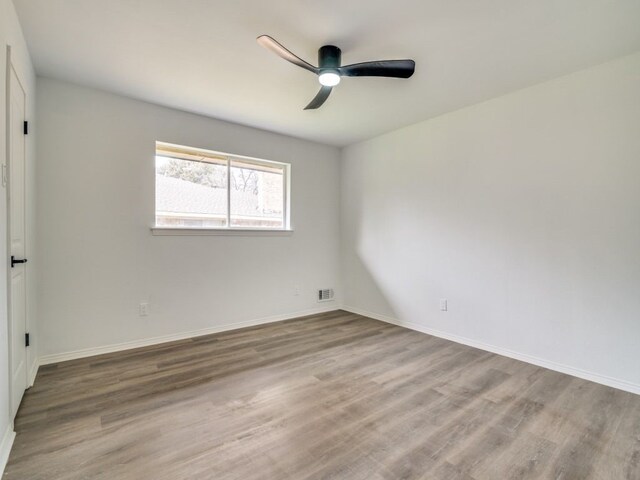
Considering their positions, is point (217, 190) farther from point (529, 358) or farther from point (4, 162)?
point (529, 358)

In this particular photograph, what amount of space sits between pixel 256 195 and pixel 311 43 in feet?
7.23

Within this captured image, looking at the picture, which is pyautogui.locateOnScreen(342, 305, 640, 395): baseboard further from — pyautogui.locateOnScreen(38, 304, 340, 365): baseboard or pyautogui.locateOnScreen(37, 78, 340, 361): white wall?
pyautogui.locateOnScreen(37, 78, 340, 361): white wall

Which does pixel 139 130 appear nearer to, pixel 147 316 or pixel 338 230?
pixel 147 316

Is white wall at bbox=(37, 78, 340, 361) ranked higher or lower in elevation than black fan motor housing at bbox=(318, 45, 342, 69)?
lower

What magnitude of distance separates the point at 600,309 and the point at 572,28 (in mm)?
2057

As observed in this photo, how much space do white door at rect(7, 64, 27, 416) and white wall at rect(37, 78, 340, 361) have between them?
0.59 m

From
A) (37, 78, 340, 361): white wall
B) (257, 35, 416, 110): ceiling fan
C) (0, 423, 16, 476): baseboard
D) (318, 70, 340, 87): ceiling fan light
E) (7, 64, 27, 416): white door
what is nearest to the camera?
(0, 423, 16, 476): baseboard

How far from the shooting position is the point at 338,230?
4.89 meters

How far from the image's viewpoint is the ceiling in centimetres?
189

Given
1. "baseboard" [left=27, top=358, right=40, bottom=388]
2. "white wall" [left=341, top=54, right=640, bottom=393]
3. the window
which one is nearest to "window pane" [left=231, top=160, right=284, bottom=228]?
the window

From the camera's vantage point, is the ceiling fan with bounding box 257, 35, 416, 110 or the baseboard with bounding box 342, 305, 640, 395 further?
the baseboard with bounding box 342, 305, 640, 395

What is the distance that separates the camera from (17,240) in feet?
6.59

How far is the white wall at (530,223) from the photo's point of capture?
2.40 metres

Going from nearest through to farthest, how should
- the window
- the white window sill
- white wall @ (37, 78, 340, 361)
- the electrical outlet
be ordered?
white wall @ (37, 78, 340, 361)
the white window sill
the window
the electrical outlet
